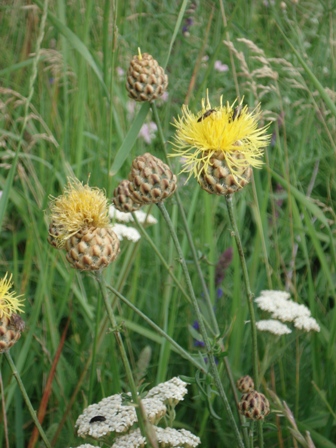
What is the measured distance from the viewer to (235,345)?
209 centimetres

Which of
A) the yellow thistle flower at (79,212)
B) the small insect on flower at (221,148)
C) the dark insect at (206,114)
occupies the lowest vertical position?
the yellow thistle flower at (79,212)

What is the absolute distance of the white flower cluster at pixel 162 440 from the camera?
4.16ft

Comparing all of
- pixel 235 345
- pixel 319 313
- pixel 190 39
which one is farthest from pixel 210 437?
pixel 190 39

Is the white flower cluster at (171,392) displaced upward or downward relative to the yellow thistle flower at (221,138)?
downward

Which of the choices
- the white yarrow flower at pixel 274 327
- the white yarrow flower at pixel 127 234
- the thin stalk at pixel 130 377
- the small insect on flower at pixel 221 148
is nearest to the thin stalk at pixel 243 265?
the small insect on flower at pixel 221 148

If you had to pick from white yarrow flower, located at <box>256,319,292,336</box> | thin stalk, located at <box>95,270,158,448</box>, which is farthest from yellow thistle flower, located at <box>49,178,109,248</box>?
white yarrow flower, located at <box>256,319,292,336</box>

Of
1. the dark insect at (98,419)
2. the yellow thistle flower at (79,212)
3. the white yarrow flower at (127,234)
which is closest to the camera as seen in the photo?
the yellow thistle flower at (79,212)

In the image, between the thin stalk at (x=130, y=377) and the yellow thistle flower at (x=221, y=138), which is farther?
the yellow thistle flower at (x=221, y=138)

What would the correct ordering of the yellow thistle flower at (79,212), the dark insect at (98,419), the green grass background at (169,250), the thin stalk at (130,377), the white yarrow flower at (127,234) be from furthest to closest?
the white yarrow flower at (127,234)
the green grass background at (169,250)
the dark insect at (98,419)
the yellow thistle flower at (79,212)
the thin stalk at (130,377)

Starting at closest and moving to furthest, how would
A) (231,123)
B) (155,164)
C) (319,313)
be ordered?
(231,123) < (155,164) < (319,313)

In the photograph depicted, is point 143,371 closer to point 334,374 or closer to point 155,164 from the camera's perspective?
point 334,374

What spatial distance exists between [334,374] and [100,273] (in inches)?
43.0

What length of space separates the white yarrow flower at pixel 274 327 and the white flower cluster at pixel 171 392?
1.75ft

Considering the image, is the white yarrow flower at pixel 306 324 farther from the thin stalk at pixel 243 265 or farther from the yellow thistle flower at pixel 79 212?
the yellow thistle flower at pixel 79 212
